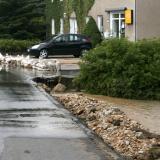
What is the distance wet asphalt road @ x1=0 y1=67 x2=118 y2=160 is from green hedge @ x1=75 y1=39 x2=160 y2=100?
12.4 ft

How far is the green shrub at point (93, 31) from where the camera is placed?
45.5 metres

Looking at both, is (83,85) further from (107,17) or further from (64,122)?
(107,17)

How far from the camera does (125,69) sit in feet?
64.3

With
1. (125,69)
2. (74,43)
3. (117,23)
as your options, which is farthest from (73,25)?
(125,69)

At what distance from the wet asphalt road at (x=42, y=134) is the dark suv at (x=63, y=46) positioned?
25.1m

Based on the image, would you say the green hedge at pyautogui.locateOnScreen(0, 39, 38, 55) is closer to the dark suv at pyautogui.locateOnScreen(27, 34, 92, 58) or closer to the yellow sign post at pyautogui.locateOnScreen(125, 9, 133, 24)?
the dark suv at pyautogui.locateOnScreen(27, 34, 92, 58)

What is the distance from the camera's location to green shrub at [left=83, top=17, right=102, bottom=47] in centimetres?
4553

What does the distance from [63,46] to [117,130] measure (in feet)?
101

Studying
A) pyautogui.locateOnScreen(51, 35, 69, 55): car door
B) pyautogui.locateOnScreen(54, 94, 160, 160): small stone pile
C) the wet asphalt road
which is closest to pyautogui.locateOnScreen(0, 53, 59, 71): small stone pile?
pyautogui.locateOnScreen(51, 35, 69, 55): car door

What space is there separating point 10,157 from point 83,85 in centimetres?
1218

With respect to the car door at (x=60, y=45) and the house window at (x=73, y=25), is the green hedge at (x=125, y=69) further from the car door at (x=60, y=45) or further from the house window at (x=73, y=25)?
the house window at (x=73, y=25)

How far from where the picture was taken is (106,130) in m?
11.5

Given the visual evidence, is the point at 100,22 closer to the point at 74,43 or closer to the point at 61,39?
the point at 74,43

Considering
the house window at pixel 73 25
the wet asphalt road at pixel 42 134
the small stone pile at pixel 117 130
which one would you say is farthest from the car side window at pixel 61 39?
the small stone pile at pixel 117 130
